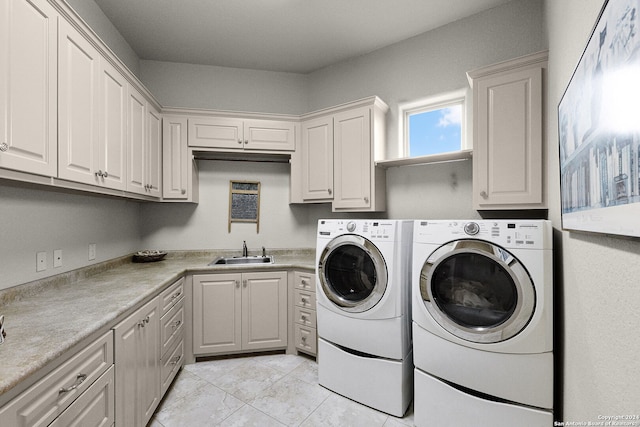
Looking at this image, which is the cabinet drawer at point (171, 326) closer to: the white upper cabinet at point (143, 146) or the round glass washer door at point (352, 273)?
the white upper cabinet at point (143, 146)

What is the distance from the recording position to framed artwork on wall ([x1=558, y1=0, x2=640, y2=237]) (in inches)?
23.0

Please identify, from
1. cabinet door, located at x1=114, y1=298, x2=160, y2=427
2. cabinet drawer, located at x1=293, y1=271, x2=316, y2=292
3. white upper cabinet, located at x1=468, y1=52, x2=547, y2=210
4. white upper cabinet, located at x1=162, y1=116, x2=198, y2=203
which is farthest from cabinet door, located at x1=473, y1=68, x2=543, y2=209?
white upper cabinet, located at x1=162, y1=116, x2=198, y2=203

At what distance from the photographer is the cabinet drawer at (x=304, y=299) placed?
2.58 metres

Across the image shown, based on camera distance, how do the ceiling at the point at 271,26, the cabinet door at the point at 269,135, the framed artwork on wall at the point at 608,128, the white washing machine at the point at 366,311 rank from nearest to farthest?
the framed artwork on wall at the point at 608,128 < the white washing machine at the point at 366,311 < the ceiling at the point at 271,26 < the cabinet door at the point at 269,135

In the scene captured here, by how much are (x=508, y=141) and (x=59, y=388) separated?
99.1 inches

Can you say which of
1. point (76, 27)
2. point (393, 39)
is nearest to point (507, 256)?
point (393, 39)

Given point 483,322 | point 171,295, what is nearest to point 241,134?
point 171,295

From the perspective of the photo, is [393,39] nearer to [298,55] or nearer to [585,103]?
[298,55]

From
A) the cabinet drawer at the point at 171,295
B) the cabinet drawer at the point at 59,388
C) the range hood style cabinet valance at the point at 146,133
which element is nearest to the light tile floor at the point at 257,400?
the cabinet drawer at the point at 171,295

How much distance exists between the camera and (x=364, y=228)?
6.53 feet

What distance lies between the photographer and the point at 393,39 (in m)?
2.74

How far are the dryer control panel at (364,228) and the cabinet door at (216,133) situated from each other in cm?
136

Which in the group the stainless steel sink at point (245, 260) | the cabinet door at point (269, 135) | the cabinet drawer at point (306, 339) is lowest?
the cabinet drawer at point (306, 339)

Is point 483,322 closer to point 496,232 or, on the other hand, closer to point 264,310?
point 496,232
